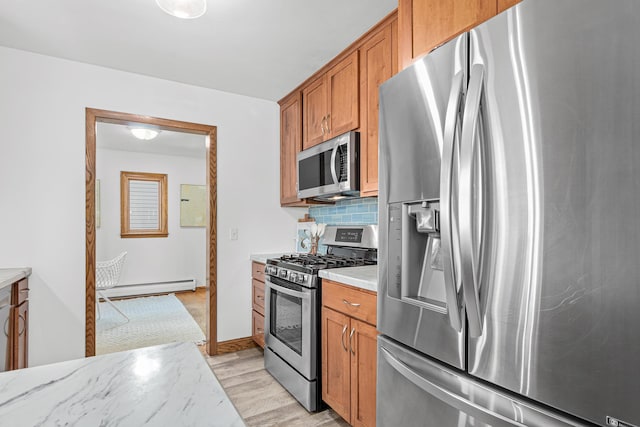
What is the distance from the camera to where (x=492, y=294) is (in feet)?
3.10

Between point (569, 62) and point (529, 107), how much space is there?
122 mm

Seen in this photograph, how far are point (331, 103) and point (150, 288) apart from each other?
178 inches

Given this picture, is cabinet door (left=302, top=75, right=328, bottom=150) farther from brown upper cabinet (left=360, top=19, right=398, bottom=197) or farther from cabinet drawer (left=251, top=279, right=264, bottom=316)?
cabinet drawer (left=251, top=279, right=264, bottom=316)

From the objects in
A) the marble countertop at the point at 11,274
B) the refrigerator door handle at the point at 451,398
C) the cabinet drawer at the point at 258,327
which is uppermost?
the marble countertop at the point at 11,274

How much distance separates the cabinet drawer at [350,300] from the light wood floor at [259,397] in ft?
2.28

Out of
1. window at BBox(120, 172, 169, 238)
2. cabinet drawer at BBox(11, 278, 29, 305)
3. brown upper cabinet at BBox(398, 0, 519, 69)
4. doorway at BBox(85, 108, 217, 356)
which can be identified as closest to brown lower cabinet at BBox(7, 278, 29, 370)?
cabinet drawer at BBox(11, 278, 29, 305)

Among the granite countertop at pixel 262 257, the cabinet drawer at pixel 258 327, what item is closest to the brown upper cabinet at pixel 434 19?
the granite countertop at pixel 262 257

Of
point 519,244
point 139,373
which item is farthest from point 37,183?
point 519,244

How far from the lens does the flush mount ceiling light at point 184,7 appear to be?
177 centimetres

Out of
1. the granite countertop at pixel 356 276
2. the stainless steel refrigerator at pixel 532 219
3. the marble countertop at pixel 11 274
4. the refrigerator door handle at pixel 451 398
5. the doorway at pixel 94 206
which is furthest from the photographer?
the doorway at pixel 94 206

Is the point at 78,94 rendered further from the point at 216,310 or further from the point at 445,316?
the point at 445,316

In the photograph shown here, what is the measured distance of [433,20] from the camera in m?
1.36

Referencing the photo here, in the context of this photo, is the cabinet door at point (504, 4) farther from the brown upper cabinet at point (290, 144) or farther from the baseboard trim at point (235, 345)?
the baseboard trim at point (235, 345)

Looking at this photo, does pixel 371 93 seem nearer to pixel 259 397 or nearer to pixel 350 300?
pixel 350 300
